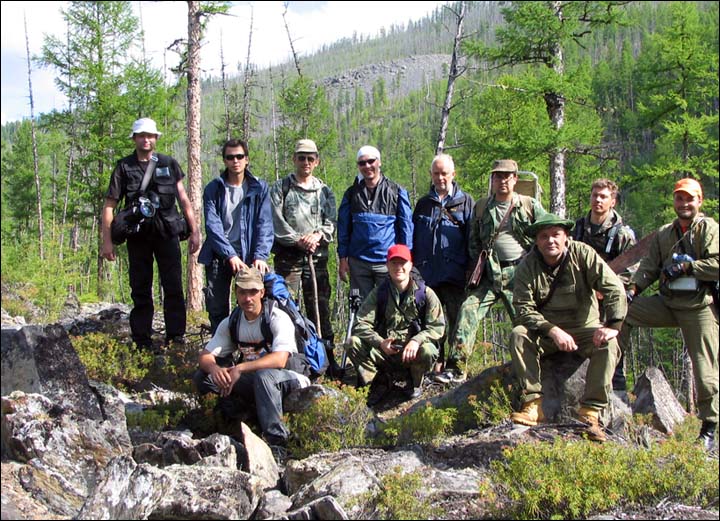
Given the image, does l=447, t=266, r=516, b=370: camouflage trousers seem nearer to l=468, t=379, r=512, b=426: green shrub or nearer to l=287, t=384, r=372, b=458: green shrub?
l=468, t=379, r=512, b=426: green shrub

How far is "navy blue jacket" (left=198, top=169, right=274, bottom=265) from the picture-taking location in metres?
6.29

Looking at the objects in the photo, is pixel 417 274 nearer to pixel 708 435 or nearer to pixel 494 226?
pixel 494 226

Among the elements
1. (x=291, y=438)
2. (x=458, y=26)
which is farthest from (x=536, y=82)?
(x=291, y=438)

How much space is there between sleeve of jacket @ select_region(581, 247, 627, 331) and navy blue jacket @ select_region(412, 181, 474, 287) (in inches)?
67.9

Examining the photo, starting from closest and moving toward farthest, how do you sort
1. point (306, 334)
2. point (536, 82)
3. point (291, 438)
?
point (291, 438) < point (306, 334) < point (536, 82)

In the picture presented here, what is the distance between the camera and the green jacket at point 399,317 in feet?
19.8

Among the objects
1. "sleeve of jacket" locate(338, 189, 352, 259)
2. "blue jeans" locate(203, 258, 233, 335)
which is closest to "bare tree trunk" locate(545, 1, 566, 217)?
"sleeve of jacket" locate(338, 189, 352, 259)

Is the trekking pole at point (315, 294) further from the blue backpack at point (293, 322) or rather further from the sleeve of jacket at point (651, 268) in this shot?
the sleeve of jacket at point (651, 268)

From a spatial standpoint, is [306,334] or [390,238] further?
[390,238]

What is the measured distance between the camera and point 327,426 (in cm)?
493

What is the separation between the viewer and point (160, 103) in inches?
763

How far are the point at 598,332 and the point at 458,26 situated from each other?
7822 millimetres

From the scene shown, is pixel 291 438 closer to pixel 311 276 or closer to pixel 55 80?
pixel 311 276

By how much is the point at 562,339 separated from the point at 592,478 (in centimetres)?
122
